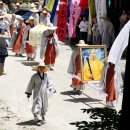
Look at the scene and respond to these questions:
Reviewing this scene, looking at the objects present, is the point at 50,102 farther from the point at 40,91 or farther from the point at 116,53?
the point at 116,53

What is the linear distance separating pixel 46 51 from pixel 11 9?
2132cm

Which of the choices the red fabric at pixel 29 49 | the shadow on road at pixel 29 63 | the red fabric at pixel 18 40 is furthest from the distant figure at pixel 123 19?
the shadow on road at pixel 29 63

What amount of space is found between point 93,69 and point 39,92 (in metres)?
3.26

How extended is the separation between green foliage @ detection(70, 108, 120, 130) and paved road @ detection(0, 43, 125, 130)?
4.70 meters

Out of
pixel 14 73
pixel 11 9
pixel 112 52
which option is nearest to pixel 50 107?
pixel 112 52

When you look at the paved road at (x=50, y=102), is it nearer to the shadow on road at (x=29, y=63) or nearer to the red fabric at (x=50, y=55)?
the shadow on road at (x=29, y=63)

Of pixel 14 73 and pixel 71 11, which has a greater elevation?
pixel 71 11

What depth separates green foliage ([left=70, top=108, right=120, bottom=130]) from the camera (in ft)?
15.0

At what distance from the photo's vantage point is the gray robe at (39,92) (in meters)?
11.5

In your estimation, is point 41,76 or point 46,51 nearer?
point 41,76

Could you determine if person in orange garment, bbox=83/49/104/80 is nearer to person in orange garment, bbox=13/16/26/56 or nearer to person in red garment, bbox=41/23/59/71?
person in red garment, bbox=41/23/59/71

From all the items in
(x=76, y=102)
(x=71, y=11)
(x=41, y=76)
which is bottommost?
(x=76, y=102)

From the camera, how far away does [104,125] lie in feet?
15.0

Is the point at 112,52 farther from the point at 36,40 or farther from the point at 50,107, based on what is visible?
the point at 36,40
